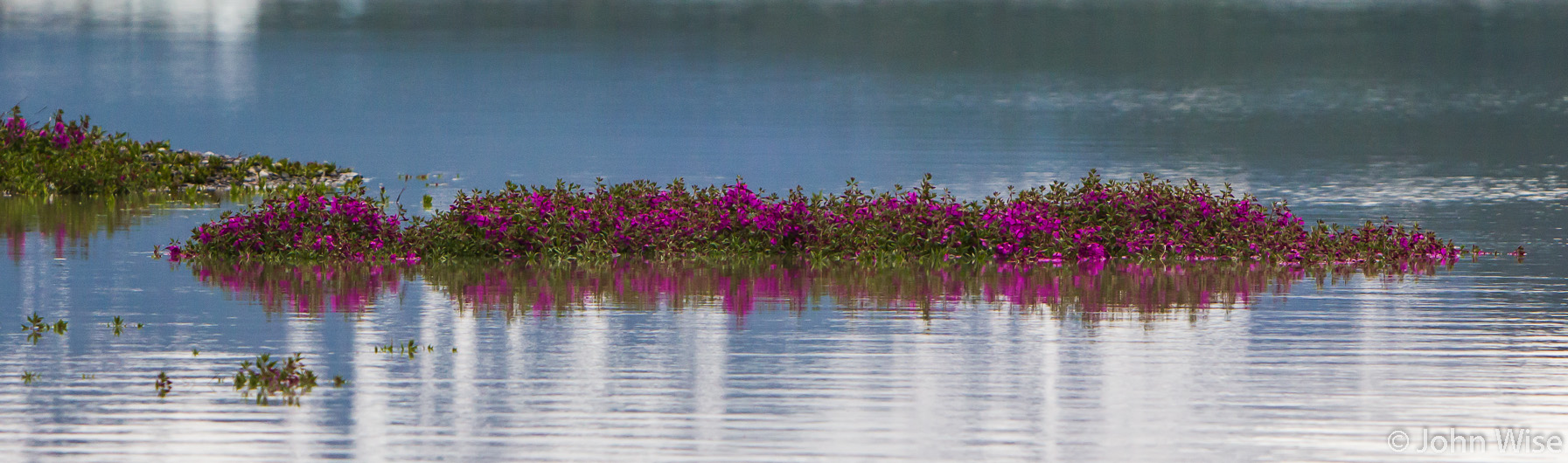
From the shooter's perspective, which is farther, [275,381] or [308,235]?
[308,235]

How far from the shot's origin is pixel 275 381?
40.5 ft

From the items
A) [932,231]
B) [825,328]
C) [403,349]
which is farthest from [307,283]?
[932,231]

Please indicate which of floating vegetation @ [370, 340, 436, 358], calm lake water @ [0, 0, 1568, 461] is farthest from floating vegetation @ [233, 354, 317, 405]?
floating vegetation @ [370, 340, 436, 358]

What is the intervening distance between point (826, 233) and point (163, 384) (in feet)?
26.3

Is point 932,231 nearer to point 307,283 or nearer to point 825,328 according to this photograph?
point 825,328

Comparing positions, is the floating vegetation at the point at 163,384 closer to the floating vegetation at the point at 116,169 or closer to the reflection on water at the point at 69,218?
the reflection on water at the point at 69,218

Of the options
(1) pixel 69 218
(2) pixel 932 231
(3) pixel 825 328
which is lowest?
(3) pixel 825 328

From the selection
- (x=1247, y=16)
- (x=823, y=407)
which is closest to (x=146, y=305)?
(x=823, y=407)

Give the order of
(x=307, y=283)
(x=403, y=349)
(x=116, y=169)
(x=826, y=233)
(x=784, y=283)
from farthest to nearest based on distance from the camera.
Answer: (x=116, y=169) → (x=826, y=233) → (x=784, y=283) → (x=307, y=283) → (x=403, y=349)

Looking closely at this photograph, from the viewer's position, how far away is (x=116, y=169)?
2648 cm

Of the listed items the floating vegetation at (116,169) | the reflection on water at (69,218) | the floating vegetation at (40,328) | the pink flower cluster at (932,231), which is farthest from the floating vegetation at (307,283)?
the floating vegetation at (116,169)

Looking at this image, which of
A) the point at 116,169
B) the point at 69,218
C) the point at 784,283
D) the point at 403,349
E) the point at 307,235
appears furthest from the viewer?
the point at 116,169

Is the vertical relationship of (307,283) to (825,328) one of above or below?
above

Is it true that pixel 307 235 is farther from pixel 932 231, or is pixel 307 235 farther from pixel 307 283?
pixel 932 231
